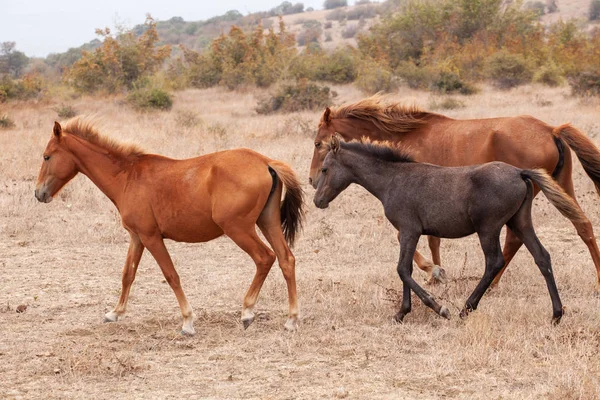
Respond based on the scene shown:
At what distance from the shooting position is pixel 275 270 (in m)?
8.15

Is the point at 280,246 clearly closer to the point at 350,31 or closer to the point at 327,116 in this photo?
the point at 327,116

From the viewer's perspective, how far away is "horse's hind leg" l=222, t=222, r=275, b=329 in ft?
19.7

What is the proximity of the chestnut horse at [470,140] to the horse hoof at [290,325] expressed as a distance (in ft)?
5.41

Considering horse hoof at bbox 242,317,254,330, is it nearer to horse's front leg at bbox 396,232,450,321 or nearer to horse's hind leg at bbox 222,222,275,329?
horse's hind leg at bbox 222,222,275,329

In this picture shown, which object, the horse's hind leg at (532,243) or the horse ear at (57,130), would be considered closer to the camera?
the horse's hind leg at (532,243)

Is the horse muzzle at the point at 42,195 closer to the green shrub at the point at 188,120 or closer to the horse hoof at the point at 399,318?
the horse hoof at the point at 399,318

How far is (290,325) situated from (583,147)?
3.25m

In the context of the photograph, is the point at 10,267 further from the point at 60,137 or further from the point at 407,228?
the point at 407,228

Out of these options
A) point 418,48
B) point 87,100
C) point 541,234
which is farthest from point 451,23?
point 541,234

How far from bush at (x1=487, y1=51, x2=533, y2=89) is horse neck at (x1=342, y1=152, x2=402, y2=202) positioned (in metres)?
23.0

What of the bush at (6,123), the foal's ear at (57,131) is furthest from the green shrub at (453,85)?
the foal's ear at (57,131)

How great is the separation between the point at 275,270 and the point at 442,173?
8.56 feet

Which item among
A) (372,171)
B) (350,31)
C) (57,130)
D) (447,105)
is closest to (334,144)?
(372,171)

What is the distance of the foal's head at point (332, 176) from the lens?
654cm
